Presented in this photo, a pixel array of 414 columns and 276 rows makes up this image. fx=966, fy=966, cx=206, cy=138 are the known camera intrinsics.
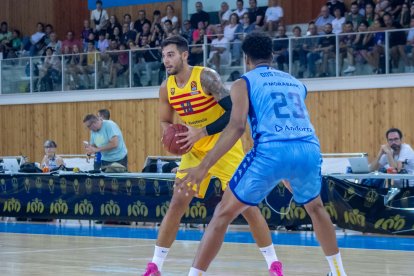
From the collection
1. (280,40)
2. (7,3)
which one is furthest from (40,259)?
(7,3)

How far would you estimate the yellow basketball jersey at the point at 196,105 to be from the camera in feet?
26.6

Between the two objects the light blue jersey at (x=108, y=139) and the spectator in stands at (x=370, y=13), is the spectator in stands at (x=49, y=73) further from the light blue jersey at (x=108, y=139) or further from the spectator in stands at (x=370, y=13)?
the light blue jersey at (x=108, y=139)

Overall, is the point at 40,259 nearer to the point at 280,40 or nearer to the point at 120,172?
the point at 120,172

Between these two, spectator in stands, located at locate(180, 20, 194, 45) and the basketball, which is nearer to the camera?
the basketball

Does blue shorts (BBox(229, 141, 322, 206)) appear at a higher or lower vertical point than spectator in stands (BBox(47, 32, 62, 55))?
lower

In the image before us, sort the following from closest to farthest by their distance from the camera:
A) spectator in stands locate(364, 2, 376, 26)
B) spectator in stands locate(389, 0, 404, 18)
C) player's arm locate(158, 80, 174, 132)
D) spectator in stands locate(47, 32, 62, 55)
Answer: player's arm locate(158, 80, 174, 132)
spectator in stands locate(389, 0, 404, 18)
spectator in stands locate(364, 2, 376, 26)
spectator in stands locate(47, 32, 62, 55)

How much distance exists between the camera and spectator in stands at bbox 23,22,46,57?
2656 cm

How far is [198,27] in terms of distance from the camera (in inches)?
907

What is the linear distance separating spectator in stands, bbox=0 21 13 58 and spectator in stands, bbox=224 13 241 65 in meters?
8.07

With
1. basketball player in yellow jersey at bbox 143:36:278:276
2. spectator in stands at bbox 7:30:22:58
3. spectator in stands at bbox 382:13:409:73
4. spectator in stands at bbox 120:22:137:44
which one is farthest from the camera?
spectator in stands at bbox 7:30:22:58

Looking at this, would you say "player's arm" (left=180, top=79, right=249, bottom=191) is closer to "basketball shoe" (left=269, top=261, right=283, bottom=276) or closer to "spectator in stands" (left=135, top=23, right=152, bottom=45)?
"basketball shoe" (left=269, top=261, right=283, bottom=276)

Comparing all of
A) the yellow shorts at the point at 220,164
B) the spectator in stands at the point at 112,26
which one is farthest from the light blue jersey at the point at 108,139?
the spectator in stands at the point at 112,26

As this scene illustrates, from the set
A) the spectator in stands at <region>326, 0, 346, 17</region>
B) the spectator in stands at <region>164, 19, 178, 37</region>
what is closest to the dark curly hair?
the spectator in stands at <region>326, 0, 346, 17</region>

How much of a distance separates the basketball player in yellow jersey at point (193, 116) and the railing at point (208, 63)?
10.8 m
